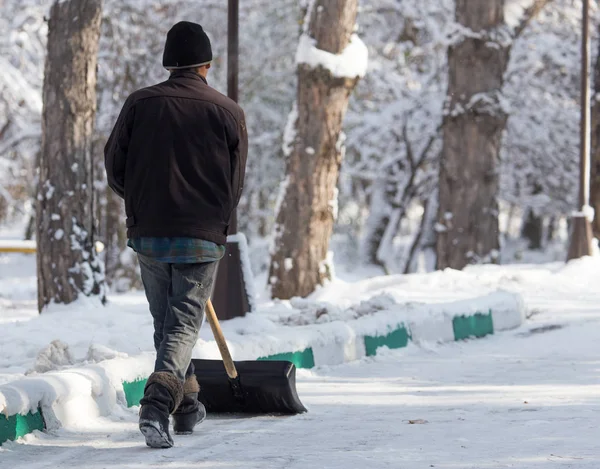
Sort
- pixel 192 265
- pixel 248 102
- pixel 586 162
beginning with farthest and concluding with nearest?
pixel 248 102 → pixel 586 162 → pixel 192 265

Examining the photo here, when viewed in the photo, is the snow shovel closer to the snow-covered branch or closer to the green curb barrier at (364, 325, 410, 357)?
the green curb barrier at (364, 325, 410, 357)

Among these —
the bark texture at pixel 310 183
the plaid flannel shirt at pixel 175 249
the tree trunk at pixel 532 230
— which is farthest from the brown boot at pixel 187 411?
the tree trunk at pixel 532 230

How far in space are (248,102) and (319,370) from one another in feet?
62.0

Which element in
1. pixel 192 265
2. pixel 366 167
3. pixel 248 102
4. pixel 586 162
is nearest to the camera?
pixel 192 265

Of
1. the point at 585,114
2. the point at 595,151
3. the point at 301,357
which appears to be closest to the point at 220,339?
the point at 301,357

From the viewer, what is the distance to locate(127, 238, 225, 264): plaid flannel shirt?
476cm

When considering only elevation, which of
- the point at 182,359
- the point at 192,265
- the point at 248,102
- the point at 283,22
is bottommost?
the point at 182,359

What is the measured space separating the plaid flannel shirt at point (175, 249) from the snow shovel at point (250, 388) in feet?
3.20

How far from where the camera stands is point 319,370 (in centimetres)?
772

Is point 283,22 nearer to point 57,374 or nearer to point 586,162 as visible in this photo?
point 586,162

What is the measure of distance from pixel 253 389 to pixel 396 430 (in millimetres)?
840

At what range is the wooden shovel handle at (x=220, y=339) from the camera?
508 centimetres

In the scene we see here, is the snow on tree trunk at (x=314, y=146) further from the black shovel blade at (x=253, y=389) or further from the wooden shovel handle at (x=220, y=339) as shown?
the wooden shovel handle at (x=220, y=339)

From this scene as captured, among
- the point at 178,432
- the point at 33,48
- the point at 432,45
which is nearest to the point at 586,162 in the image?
the point at 432,45
